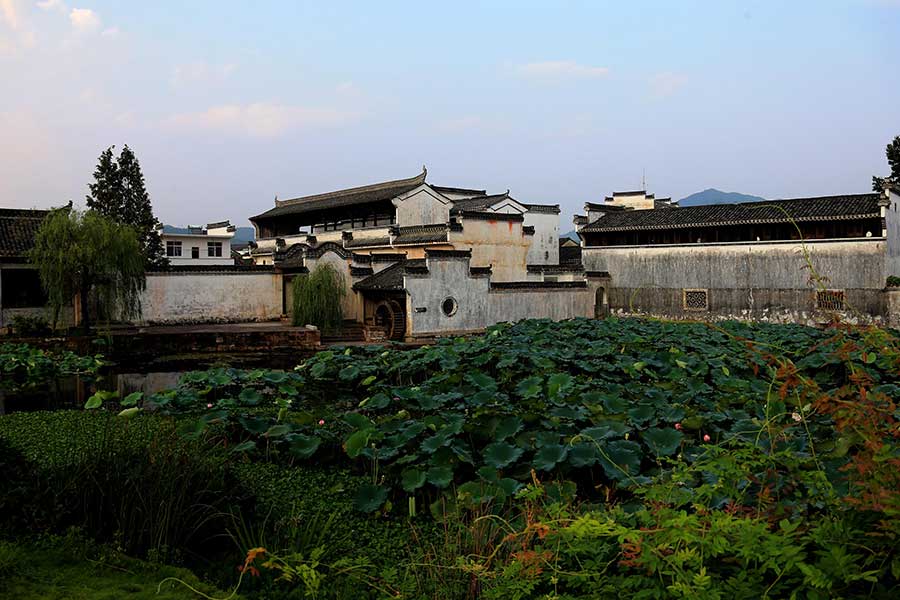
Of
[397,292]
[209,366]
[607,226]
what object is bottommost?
[209,366]

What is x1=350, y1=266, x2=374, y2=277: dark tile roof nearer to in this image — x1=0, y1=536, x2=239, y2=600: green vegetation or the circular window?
the circular window

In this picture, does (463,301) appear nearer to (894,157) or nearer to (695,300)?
(695,300)

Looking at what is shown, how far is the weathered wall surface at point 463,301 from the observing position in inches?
842

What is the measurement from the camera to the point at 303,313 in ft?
75.8

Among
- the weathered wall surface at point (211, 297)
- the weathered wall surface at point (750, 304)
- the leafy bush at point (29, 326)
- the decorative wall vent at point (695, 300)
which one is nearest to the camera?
the leafy bush at point (29, 326)

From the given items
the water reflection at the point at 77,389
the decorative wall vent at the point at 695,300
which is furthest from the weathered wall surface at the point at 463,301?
the water reflection at the point at 77,389

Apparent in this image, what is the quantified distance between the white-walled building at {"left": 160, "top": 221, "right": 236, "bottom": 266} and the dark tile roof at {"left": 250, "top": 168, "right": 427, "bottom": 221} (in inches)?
231

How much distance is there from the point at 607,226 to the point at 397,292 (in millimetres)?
11082

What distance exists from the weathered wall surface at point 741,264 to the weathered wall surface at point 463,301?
A: 4813 mm

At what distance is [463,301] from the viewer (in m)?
22.3

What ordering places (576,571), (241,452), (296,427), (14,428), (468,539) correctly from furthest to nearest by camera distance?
(14,428)
(296,427)
(241,452)
(468,539)
(576,571)

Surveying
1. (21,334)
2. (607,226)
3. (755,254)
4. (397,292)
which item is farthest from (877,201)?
(21,334)

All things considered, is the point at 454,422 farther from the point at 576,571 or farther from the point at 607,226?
the point at 607,226

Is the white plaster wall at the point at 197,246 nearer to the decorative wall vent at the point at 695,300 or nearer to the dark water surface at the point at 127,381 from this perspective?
the dark water surface at the point at 127,381
